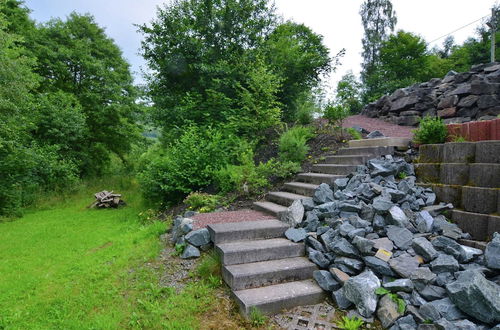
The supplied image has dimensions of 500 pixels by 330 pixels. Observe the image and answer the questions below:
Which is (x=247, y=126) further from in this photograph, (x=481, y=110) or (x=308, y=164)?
(x=481, y=110)

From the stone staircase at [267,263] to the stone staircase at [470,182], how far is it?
1046 mm

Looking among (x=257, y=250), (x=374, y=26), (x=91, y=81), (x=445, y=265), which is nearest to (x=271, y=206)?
(x=257, y=250)

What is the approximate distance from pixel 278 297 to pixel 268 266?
466 mm

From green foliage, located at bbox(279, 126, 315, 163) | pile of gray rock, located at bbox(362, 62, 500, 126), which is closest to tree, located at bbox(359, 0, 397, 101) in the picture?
pile of gray rock, located at bbox(362, 62, 500, 126)

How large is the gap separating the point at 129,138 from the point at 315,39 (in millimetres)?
10682

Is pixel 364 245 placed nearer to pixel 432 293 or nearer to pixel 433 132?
pixel 432 293

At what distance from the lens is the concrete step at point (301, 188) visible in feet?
14.8

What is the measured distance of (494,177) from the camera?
9.91 ft

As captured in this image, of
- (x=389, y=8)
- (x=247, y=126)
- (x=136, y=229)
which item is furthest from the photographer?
(x=389, y=8)

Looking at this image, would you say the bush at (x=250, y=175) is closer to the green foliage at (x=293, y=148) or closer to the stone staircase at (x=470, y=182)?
the green foliage at (x=293, y=148)

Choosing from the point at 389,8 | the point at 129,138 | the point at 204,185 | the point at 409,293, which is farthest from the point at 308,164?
the point at 389,8

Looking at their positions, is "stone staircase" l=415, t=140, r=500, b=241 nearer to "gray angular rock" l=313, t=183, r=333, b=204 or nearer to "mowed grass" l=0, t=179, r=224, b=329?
"gray angular rock" l=313, t=183, r=333, b=204

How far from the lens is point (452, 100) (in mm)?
8516

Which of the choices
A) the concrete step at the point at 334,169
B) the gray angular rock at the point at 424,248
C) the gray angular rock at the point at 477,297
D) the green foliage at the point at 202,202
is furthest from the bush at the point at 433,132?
the green foliage at the point at 202,202
